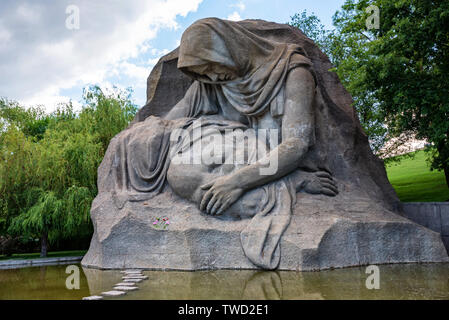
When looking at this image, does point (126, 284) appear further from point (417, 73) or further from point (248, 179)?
point (417, 73)

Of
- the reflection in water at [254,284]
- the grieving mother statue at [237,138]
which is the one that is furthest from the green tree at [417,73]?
the reflection in water at [254,284]

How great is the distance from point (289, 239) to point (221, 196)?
41.0 inches

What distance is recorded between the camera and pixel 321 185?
5.83 meters

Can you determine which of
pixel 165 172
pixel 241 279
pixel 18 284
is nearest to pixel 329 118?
pixel 165 172

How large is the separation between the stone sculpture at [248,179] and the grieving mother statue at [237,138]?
0.02 metres

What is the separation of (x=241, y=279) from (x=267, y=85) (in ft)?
9.63

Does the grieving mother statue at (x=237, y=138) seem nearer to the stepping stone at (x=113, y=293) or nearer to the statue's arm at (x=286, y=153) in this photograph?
the statue's arm at (x=286, y=153)

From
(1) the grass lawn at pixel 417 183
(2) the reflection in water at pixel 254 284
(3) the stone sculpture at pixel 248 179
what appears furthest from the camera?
(1) the grass lawn at pixel 417 183

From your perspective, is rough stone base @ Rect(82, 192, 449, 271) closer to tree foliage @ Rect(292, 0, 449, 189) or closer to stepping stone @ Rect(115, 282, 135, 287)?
stepping stone @ Rect(115, 282, 135, 287)

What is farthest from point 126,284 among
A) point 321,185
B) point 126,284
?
point 321,185

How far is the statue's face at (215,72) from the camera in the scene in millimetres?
6395

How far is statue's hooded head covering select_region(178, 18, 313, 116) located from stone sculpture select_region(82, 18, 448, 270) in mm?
16

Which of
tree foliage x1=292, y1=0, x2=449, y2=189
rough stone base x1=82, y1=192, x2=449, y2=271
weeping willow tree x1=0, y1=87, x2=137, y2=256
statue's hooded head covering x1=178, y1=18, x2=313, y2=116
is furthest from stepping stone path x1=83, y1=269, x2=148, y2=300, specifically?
tree foliage x1=292, y1=0, x2=449, y2=189

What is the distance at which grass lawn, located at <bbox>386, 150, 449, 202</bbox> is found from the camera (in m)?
14.3
